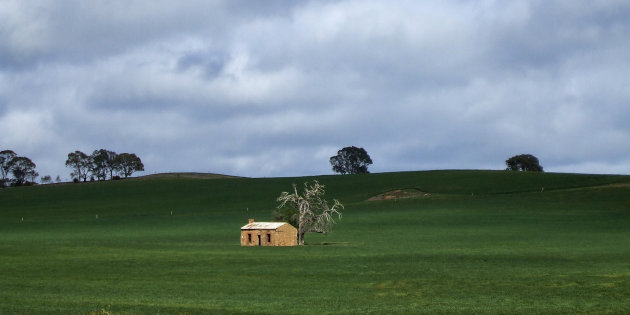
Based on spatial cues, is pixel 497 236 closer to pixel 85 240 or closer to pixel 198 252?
pixel 198 252

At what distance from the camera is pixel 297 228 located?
61.9 m

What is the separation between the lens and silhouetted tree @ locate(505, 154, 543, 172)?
154 m

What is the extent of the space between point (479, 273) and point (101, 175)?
131m

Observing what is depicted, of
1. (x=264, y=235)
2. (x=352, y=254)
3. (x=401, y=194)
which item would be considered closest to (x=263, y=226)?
(x=264, y=235)

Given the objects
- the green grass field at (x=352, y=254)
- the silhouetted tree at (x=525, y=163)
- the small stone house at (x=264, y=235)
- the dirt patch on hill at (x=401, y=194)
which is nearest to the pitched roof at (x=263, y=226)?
the small stone house at (x=264, y=235)

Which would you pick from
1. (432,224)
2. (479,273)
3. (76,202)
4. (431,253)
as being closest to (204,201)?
(76,202)

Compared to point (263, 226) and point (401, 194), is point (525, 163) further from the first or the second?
point (263, 226)

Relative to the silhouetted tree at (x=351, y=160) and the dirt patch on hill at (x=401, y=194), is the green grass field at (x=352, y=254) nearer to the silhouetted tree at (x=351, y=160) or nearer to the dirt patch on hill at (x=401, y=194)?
the dirt patch on hill at (x=401, y=194)

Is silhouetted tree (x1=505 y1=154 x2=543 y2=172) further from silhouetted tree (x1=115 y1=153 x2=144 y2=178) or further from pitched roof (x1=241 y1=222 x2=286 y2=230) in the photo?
pitched roof (x1=241 y1=222 x2=286 y2=230)

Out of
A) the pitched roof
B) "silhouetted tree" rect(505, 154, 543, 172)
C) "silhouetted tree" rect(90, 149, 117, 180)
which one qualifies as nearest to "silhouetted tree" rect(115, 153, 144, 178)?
"silhouetted tree" rect(90, 149, 117, 180)

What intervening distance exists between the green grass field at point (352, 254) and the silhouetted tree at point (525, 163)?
4792cm

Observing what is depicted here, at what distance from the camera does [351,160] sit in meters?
167

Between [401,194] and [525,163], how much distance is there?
63558mm

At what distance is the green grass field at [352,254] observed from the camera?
90.5 feet
